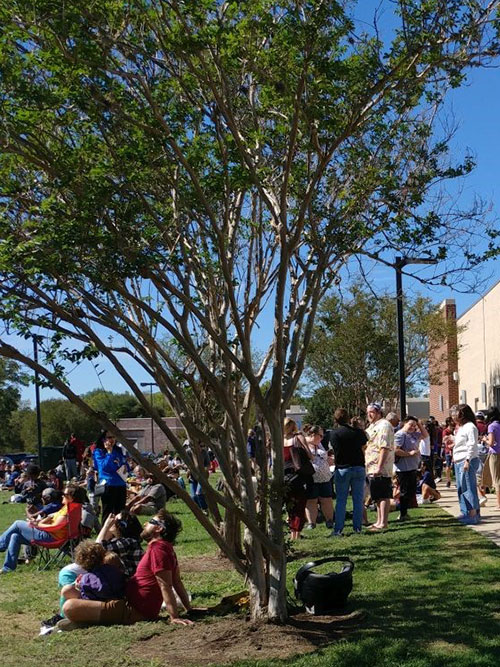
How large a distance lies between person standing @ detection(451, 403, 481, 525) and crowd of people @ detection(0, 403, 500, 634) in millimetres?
14

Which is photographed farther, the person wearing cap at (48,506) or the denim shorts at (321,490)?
the denim shorts at (321,490)

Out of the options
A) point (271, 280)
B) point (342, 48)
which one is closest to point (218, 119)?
point (342, 48)

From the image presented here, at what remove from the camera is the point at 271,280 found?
36.9ft

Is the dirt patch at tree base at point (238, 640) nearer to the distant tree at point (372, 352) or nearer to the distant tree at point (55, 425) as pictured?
the distant tree at point (372, 352)

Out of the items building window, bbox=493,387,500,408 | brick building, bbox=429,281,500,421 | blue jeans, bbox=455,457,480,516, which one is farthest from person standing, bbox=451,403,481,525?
building window, bbox=493,387,500,408

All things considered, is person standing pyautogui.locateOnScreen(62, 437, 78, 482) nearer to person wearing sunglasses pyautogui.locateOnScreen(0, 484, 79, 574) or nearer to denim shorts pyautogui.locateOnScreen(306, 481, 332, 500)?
person wearing sunglasses pyautogui.locateOnScreen(0, 484, 79, 574)

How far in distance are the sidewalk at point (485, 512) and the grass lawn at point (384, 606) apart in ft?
0.78

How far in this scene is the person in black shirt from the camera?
12359 mm

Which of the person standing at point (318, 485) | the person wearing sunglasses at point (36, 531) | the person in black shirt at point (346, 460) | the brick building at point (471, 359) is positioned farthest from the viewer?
the brick building at point (471, 359)

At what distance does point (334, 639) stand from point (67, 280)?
12.7 feet

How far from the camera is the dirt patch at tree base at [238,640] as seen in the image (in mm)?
6988

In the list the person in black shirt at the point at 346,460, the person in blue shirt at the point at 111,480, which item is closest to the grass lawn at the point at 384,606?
the person in black shirt at the point at 346,460

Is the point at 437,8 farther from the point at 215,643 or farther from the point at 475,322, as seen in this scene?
the point at 475,322

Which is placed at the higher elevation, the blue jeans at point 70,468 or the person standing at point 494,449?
the person standing at point 494,449
